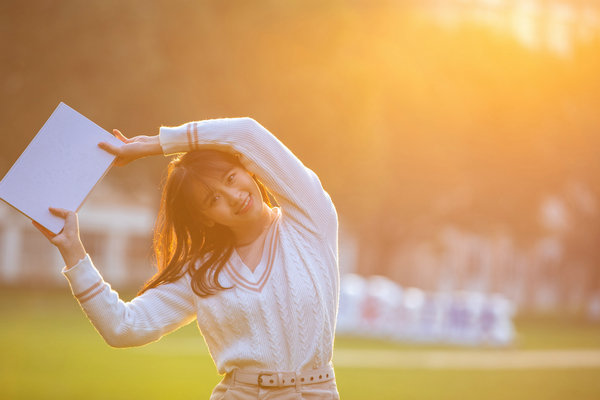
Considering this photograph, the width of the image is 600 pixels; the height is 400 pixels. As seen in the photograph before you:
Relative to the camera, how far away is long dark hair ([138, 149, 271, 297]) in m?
A: 3.25

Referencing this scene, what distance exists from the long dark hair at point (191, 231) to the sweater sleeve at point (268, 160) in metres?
0.07

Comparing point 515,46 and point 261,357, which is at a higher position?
point 515,46

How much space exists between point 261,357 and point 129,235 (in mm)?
39353

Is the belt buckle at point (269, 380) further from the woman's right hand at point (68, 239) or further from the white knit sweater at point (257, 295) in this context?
the woman's right hand at point (68, 239)

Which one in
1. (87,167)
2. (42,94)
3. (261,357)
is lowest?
(261,357)

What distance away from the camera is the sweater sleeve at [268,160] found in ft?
10.6

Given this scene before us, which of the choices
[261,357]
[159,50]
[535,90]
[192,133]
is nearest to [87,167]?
[192,133]

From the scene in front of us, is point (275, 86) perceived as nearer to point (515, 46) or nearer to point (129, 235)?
point (515, 46)

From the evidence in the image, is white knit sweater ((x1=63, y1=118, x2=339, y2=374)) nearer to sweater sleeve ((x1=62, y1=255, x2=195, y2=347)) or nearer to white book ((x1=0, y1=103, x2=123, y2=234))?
sweater sleeve ((x1=62, y1=255, x2=195, y2=347))

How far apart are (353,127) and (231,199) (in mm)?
16436

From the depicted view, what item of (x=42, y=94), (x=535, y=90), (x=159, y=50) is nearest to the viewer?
(x=42, y=94)

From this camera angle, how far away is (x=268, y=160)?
331 cm

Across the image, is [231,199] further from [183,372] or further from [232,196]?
[183,372]

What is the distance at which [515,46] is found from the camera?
28.0 m
